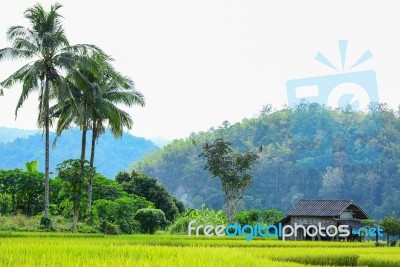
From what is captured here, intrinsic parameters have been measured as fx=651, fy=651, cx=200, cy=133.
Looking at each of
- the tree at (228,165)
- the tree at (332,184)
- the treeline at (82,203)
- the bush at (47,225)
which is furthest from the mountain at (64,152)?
the bush at (47,225)

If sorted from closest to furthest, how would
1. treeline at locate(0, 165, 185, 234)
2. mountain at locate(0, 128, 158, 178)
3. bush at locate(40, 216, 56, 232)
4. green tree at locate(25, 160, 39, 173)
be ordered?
bush at locate(40, 216, 56, 232)
treeline at locate(0, 165, 185, 234)
green tree at locate(25, 160, 39, 173)
mountain at locate(0, 128, 158, 178)

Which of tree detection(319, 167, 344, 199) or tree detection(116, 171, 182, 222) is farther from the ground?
tree detection(319, 167, 344, 199)

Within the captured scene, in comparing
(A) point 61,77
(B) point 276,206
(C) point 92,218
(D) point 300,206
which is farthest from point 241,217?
(B) point 276,206

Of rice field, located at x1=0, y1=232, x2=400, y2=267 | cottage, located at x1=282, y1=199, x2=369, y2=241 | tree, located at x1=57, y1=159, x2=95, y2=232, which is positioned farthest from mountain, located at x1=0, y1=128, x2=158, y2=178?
rice field, located at x1=0, y1=232, x2=400, y2=267

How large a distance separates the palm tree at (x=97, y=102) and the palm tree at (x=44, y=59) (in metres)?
1.14

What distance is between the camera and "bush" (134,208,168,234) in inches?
1446

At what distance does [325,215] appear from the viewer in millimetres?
41281

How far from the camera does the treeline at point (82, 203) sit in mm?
31423

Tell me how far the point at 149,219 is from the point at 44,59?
12064 mm

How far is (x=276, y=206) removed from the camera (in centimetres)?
9362

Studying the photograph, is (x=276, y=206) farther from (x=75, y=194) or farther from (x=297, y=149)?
(x=75, y=194)

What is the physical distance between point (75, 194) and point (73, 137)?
136588mm

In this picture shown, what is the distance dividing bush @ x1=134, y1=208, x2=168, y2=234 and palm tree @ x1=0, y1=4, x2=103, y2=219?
9.06 m
